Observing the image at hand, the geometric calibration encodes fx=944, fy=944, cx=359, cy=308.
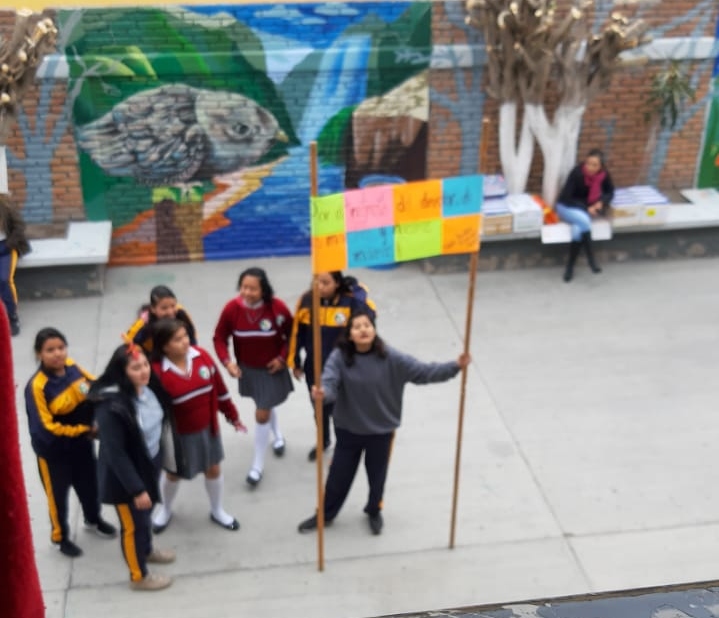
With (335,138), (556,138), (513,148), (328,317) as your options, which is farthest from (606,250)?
(328,317)

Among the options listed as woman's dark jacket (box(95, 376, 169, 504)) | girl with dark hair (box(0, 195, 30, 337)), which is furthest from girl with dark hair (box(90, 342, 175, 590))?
girl with dark hair (box(0, 195, 30, 337))

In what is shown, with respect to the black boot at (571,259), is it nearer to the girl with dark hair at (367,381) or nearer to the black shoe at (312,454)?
the black shoe at (312,454)

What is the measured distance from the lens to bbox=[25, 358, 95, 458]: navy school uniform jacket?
4.81 m

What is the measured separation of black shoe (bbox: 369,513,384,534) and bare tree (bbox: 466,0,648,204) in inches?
178

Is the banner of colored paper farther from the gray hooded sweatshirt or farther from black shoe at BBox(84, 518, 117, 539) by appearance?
black shoe at BBox(84, 518, 117, 539)

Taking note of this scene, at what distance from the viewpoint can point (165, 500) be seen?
5.55 m

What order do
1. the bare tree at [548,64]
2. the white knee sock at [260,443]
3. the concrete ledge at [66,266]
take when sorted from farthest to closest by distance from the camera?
the concrete ledge at [66,266] < the bare tree at [548,64] < the white knee sock at [260,443]

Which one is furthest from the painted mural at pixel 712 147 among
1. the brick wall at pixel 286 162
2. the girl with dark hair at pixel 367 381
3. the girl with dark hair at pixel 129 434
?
the girl with dark hair at pixel 129 434

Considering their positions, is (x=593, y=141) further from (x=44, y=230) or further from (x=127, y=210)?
(x=44, y=230)

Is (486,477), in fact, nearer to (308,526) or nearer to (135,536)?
(308,526)

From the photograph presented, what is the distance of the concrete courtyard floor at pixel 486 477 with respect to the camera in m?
5.18

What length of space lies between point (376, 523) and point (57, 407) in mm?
1963

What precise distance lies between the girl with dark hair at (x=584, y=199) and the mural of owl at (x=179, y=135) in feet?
9.08

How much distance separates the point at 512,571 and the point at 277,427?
188 cm
